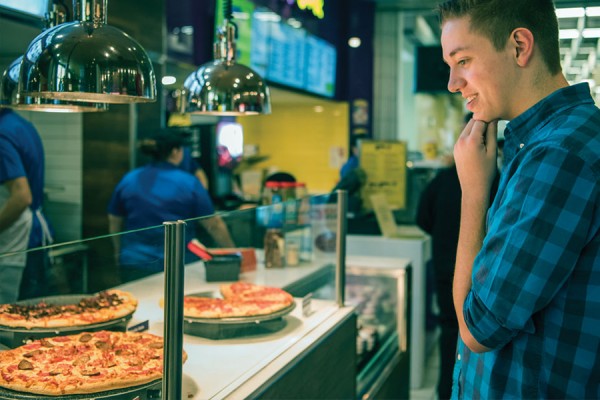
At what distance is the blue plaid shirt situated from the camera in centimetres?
127

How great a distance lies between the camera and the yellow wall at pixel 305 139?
33.2 feet

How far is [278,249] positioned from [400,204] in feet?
10.3

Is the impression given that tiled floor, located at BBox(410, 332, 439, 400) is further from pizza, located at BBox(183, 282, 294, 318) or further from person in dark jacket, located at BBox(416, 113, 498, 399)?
pizza, located at BBox(183, 282, 294, 318)

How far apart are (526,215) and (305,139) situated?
9.13 meters

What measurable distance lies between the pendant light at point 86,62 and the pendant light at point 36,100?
296mm

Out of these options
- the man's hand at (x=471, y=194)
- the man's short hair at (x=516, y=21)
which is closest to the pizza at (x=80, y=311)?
the man's hand at (x=471, y=194)

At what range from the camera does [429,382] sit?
5.24m

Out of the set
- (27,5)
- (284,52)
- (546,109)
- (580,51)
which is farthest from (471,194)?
(284,52)

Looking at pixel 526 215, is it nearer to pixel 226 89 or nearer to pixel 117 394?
pixel 117 394

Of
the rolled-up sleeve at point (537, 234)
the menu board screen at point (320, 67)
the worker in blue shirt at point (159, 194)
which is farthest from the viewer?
the menu board screen at point (320, 67)

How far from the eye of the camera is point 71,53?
5.19 ft

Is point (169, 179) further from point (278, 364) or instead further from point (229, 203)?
point (229, 203)

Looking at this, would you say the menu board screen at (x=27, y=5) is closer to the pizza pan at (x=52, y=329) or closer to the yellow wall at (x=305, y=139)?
the pizza pan at (x=52, y=329)

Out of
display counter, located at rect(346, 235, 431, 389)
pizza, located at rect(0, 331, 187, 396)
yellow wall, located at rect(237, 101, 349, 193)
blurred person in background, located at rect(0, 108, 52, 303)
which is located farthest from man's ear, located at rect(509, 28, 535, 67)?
yellow wall, located at rect(237, 101, 349, 193)
